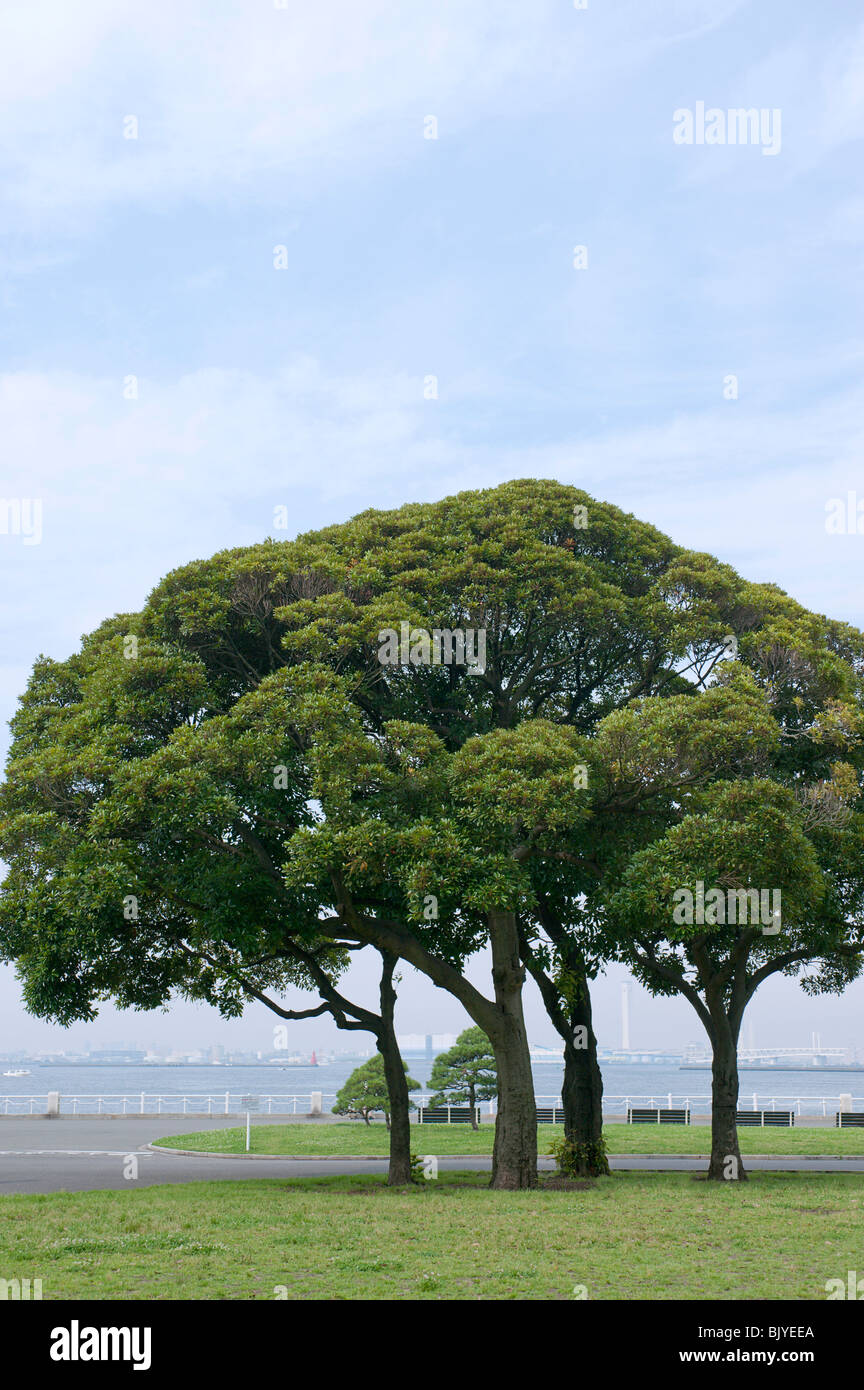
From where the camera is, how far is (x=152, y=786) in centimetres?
1566

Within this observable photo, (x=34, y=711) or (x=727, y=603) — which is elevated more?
(x=727, y=603)

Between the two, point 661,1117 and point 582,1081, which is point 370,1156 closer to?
point 582,1081

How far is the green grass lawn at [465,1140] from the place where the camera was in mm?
28062

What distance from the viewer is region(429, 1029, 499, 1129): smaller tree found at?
35.1 m

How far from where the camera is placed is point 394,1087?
785 inches

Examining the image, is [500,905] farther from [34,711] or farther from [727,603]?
[34,711]

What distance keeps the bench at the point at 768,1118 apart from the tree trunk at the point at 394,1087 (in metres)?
20.5

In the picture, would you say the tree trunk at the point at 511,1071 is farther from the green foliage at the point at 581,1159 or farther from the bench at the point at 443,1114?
the bench at the point at 443,1114

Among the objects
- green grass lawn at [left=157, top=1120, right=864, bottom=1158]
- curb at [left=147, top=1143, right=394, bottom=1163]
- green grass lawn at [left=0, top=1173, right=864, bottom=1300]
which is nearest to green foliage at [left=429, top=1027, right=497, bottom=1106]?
green grass lawn at [left=157, top=1120, right=864, bottom=1158]

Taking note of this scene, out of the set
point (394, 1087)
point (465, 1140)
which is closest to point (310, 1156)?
point (465, 1140)

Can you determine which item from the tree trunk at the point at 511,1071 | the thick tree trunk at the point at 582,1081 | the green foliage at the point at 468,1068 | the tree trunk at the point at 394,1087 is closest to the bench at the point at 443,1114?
the green foliage at the point at 468,1068

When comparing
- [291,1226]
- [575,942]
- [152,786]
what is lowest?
[291,1226]
